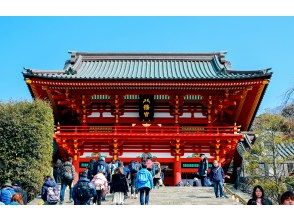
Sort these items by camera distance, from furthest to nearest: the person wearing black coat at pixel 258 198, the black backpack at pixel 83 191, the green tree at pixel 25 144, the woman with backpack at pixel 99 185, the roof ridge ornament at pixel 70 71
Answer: the roof ridge ornament at pixel 70 71, the green tree at pixel 25 144, the woman with backpack at pixel 99 185, the black backpack at pixel 83 191, the person wearing black coat at pixel 258 198

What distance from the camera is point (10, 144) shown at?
18.9 metres

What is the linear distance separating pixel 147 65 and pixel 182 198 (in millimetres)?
14903

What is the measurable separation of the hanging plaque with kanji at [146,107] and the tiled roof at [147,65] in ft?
5.92

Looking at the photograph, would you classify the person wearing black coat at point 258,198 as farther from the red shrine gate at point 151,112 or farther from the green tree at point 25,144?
the red shrine gate at point 151,112

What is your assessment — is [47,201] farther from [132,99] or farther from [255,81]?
[255,81]

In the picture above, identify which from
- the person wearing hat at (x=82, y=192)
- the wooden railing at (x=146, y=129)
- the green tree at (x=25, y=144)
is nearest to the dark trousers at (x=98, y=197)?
the person wearing hat at (x=82, y=192)

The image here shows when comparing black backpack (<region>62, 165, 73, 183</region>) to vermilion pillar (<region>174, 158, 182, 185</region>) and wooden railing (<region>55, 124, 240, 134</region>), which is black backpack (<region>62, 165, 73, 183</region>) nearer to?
wooden railing (<region>55, 124, 240, 134</region>)

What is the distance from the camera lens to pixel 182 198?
1812 cm

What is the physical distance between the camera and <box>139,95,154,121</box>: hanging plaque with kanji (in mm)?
26344

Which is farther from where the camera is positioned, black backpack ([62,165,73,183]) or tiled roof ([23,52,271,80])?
tiled roof ([23,52,271,80])

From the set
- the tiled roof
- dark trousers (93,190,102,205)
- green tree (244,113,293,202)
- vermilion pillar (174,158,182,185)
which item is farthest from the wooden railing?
dark trousers (93,190,102,205)

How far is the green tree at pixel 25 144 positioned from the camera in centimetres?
1859

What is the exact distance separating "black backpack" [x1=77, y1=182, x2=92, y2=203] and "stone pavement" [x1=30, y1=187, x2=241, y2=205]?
2.94 metres

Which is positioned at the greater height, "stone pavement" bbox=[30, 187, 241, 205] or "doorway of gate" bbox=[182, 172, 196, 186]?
"doorway of gate" bbox=[182, 172, 196, 186]
